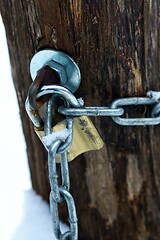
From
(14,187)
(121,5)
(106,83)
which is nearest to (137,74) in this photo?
(106,83)

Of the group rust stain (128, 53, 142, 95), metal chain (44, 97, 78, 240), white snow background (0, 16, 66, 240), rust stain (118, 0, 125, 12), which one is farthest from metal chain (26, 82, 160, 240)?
white snow background (0, 16, 66, 240)

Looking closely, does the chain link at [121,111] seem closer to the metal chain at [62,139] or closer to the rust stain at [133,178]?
the metal chain at [62,139]

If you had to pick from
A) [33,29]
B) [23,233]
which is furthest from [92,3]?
[23,233]

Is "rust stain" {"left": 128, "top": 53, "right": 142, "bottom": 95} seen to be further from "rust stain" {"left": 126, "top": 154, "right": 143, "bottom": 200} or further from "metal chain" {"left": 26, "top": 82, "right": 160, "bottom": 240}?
"rust stain" {"left": 126, "top": 154, "right": 143, "bottom": 200}

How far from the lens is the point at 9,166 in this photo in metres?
2.11

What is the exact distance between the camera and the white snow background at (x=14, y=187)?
1.66 m

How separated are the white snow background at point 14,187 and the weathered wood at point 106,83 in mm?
97

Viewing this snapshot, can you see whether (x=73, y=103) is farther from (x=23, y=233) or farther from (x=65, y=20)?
(x=23, y=233)

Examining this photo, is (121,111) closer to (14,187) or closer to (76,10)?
(76,10)

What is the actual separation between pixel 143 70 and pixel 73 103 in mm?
245

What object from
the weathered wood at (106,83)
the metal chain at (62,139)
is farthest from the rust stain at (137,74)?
the metal chain at (62,139)

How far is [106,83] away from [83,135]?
6.6 inches

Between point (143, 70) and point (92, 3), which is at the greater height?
point (92, 3)

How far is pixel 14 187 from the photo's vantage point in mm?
1919
